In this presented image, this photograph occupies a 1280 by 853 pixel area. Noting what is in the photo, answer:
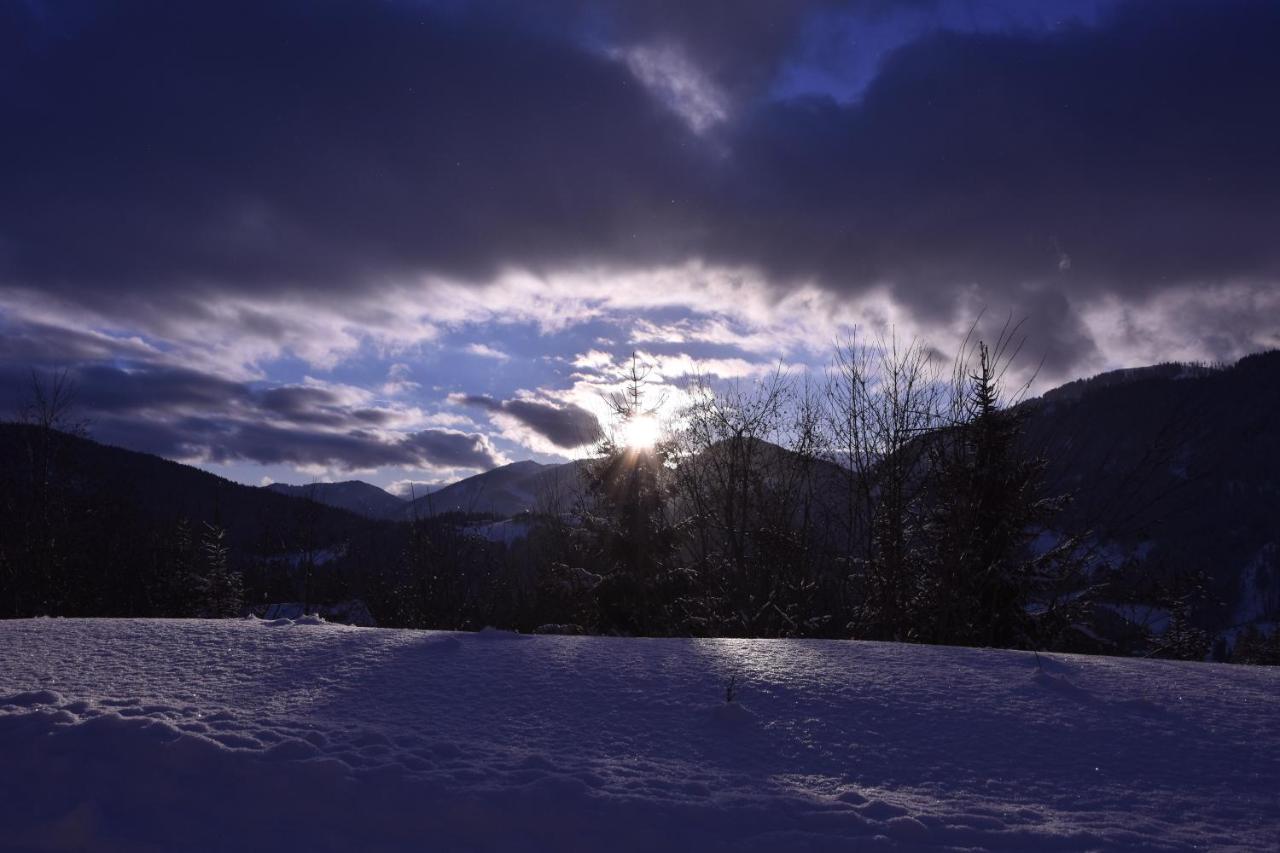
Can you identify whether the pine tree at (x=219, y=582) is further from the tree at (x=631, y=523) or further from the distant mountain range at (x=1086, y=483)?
the tree at (x=631, y=523)

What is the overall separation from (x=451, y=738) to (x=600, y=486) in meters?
14.4

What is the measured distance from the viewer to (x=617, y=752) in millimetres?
2615

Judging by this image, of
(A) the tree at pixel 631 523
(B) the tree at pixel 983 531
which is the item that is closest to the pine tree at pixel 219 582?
(A) the tree at pixel 631 523

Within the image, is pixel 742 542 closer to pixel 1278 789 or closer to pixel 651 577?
pixel 651 577

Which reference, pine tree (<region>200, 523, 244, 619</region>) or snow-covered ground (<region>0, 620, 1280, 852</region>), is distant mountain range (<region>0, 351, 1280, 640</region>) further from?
snow-covered ground (<region>0, 620, 1280, 852</region>)

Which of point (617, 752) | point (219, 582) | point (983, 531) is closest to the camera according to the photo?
point (617, 752)

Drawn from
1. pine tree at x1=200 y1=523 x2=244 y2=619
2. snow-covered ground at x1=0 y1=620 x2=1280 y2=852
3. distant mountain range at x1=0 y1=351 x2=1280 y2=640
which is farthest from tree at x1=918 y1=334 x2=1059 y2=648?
pine tree at x1=200 y1=523 x2=244 y2=619

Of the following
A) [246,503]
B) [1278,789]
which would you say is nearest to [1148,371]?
[246,503]

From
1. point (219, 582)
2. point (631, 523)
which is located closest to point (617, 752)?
point (631, 523)

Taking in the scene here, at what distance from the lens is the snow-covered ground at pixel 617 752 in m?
2.11

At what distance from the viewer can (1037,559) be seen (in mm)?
8750

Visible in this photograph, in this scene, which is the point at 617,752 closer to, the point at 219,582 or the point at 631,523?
the point at 631,523

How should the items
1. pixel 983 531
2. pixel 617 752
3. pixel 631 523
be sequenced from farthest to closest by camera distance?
pixel 631 523, pixel 983 531, pixel 617 752

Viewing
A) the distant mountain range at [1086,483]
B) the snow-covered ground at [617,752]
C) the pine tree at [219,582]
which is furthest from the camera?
the pine tree at [219,582]
